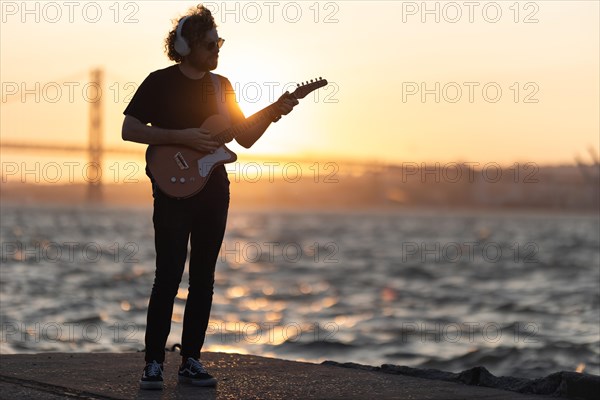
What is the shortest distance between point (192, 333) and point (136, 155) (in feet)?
179

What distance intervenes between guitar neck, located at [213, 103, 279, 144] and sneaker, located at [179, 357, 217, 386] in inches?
31.8

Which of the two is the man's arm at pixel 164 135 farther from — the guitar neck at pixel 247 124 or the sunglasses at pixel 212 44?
the sunglasses at pixel 212 44

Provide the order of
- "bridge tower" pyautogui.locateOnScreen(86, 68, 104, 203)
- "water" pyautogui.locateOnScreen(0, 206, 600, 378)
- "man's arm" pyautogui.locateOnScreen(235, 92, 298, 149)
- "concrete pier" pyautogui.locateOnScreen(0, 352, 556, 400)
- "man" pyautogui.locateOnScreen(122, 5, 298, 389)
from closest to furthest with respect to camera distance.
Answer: "concrete pier" pyautogui.locateOnScreen(0, 352, 556, 400) → "man" pyautogui.locateOnScreen(122, 5, 298, 389) → "man's arm" pyautogui.locateOnScreen(235, 92, 298, 149) → "water" pyautogui.locateOnScreen(0, 206, 600, 378) → "bridge tower" pyautogui.locateOnScreen(86, 68, 104, 203)

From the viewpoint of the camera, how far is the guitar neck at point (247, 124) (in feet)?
12.5

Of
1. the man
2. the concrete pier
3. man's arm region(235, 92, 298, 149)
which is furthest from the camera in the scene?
man's arm region(235, 92, 298, 149)

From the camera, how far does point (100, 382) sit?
3859 millimetres

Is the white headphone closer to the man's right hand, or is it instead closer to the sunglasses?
the sunglasses

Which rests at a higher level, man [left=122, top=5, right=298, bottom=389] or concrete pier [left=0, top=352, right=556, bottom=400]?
man [left=122, top=5, right=298, bottom=389]

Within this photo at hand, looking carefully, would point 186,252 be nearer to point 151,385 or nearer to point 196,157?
point 196,157

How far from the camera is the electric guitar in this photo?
3744mm

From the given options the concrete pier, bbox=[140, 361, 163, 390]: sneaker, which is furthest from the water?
bbox=[140, 361, 163, 390]: sneaker

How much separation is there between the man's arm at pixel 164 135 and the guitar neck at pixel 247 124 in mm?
75

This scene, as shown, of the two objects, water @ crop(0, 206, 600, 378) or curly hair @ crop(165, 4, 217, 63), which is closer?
curly hair @ crop(165, 4, 217, 63)

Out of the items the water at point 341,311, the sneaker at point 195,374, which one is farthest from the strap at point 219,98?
the water at point 341,311
